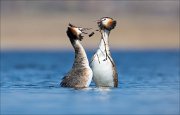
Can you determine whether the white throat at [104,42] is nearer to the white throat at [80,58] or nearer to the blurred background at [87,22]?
the white throat at [80,58]

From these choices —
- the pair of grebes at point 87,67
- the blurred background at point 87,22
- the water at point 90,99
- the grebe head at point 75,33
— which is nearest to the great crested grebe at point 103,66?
the pair of grebes at point 87,67

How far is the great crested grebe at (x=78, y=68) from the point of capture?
21.3m

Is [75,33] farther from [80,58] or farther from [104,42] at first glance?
[104,42]

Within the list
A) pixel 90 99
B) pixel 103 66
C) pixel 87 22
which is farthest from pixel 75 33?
pixel 87 22

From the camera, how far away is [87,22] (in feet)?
245

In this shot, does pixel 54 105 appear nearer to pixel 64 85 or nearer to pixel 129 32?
pixel 64 85

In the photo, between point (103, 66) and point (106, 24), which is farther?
point (106, 24)

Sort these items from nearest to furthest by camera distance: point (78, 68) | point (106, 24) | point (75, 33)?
point (78, 68), point (75, 33), point (106, 24)

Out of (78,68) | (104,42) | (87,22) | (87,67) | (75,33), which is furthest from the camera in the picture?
(87,22)

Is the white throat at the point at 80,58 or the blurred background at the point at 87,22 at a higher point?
the blurred background at the point at 87,22

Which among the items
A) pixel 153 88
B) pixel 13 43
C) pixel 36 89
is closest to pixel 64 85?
pixel 36 89

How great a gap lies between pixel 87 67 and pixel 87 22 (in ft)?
176

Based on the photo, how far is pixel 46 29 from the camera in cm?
7288

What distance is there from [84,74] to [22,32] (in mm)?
51150
